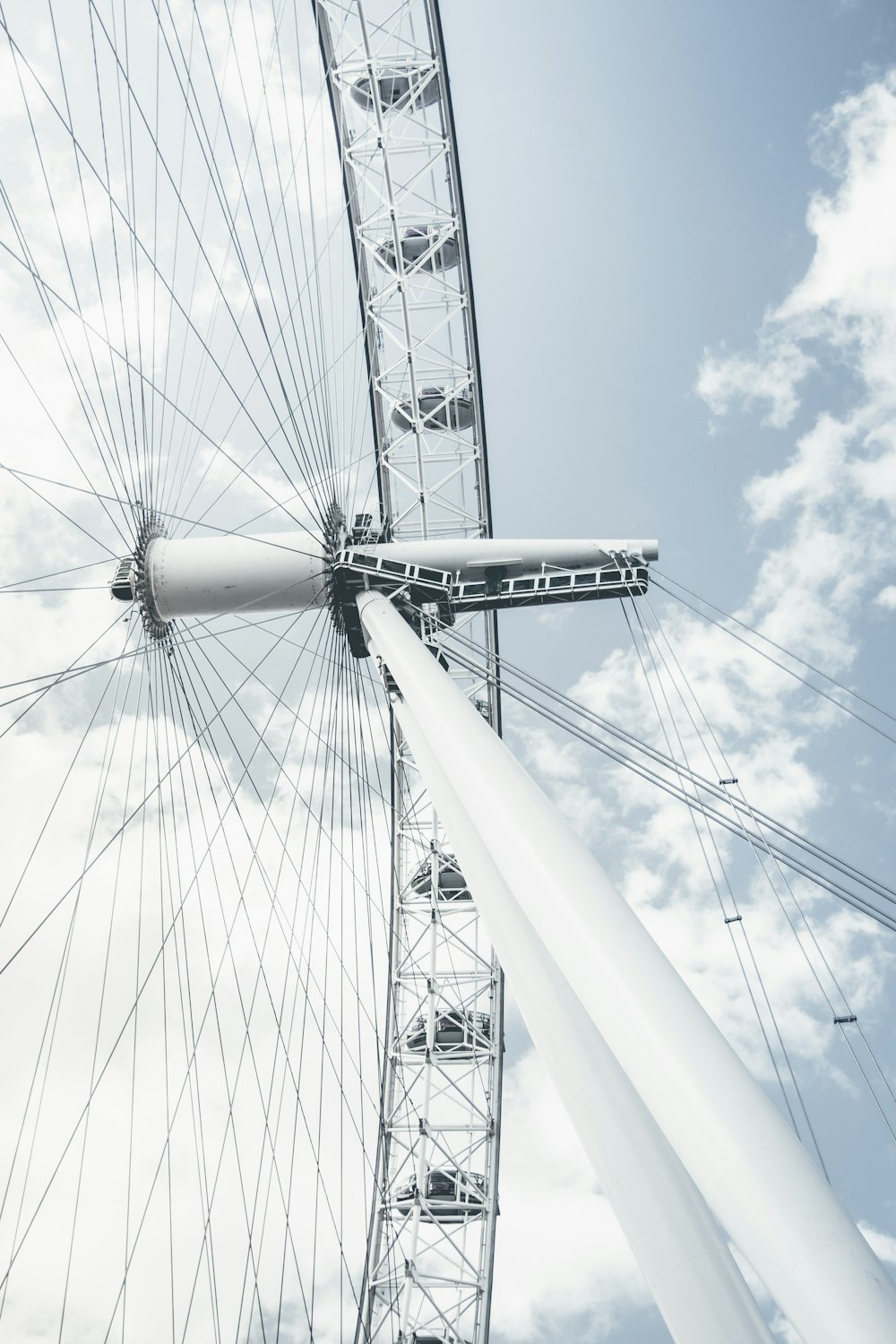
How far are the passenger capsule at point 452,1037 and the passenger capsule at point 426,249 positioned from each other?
50.4 feet

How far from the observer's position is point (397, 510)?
21.8 metres

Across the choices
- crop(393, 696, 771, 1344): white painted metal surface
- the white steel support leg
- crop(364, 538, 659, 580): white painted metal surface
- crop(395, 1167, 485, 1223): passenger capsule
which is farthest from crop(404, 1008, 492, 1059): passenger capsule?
the white steel support leg

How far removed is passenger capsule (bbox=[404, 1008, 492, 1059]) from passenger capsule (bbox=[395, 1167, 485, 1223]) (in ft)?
7.65

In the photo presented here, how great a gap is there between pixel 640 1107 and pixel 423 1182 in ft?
55.9

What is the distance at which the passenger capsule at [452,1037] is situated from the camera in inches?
862

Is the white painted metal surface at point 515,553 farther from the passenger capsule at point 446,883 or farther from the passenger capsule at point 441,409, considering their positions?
the passenger capsule at point 446,883

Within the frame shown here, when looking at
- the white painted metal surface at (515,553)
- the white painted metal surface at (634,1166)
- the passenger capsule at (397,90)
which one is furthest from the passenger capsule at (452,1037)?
the passenger capsule at (397,90)

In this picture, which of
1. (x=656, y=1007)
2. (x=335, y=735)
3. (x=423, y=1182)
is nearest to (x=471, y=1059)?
(x=423, y=1182)

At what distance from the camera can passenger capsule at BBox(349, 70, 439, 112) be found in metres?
19.1

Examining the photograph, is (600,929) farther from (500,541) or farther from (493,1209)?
(493,1209)

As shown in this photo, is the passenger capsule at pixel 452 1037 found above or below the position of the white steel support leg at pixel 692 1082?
above

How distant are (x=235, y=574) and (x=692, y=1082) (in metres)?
11.2

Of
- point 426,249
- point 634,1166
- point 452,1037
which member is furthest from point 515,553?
point 452,1037

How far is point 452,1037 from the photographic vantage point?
21953mm
